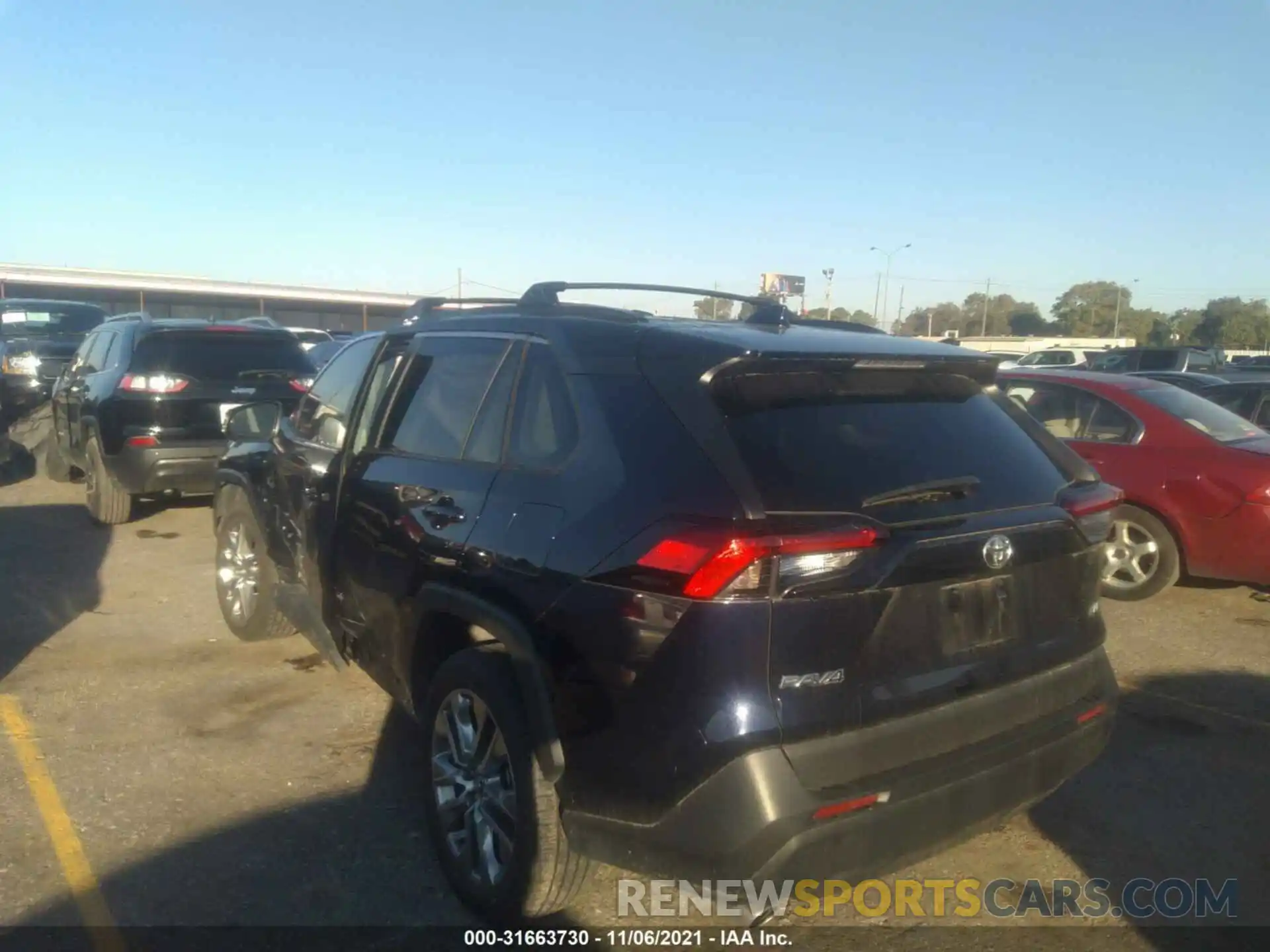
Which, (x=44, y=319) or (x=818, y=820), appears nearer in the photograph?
(x=818, y=820)

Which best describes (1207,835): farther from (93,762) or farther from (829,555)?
(93,762)

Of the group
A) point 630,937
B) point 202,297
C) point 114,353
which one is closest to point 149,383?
point 114,353

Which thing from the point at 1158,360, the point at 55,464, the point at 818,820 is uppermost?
the point at 818,820

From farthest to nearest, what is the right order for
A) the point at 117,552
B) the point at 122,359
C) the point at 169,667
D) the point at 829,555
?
the point at 122,359, the point at 117,552, the point at 169,667, the point at 829,555

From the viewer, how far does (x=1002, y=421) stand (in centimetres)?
349

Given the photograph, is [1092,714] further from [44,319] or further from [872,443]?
[44,319]

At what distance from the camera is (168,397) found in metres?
8.80

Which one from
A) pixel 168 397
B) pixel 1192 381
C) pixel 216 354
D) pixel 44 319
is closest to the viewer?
pixel 168 397

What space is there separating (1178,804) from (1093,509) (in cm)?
157

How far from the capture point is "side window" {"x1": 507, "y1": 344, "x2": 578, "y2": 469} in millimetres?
3208

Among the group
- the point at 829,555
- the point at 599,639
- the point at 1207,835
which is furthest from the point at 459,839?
the point at 1207,835

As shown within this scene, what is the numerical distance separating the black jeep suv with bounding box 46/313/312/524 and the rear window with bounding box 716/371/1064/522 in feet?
21.0

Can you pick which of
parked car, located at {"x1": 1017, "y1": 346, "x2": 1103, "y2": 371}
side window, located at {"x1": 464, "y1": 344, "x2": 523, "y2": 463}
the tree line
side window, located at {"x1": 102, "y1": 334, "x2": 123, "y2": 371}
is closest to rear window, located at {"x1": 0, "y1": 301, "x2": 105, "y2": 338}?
side window, located at {"x1": 102, "y1": 334, "x2": 123, "y2": 371}

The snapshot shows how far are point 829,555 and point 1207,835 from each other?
2359mm
